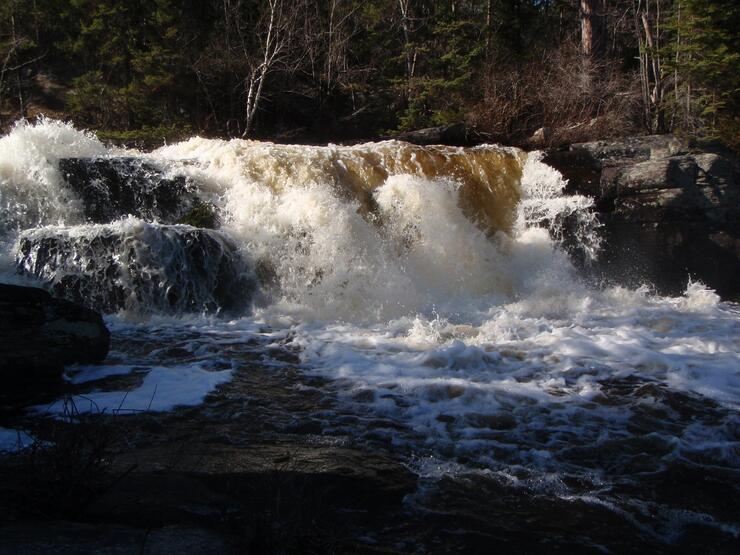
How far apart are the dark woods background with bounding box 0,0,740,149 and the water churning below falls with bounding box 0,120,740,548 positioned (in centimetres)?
501

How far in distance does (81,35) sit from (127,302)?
14.1 metres

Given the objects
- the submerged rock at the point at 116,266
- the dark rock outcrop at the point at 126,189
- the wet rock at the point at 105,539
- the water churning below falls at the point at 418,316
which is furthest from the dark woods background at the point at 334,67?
the wet rock at the point at 105,539

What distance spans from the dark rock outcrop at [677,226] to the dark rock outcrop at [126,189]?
755cm

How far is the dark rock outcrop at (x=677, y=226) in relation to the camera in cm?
1161

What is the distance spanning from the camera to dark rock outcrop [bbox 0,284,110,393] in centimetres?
498

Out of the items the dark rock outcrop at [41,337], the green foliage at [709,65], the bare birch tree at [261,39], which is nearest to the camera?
the dark rock outcrop at [41,337]

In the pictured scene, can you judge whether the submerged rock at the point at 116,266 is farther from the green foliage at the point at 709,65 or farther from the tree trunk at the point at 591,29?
the tree trunk at the point at 591,29

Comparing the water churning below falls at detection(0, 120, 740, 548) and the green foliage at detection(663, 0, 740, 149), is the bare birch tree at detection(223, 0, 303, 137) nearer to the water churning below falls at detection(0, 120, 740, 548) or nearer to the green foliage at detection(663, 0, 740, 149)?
the water churning below falls at detection(0, 120, 740, 548)

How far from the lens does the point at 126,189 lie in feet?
35.0

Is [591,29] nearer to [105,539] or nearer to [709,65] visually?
[709,65]

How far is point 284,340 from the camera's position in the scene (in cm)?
782

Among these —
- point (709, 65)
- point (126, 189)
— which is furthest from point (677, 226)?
point (126, 189)

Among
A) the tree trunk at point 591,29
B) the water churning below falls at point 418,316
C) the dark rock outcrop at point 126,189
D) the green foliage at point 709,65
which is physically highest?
the tree trunk at point 591,29

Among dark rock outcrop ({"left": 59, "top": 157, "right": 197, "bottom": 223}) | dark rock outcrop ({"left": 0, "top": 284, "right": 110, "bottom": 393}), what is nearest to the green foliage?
dark rock outcrop ({"left": 59, "top": 157, "right": 197, "bottom": 223})
